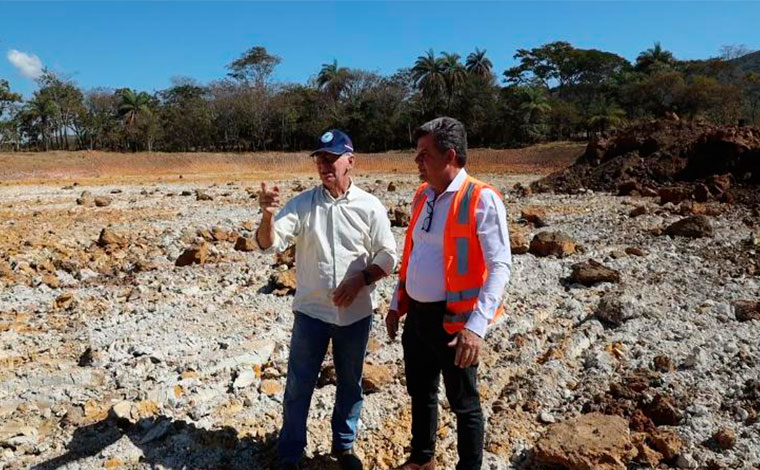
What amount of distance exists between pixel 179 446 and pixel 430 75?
45591mm

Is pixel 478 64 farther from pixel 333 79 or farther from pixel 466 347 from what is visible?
pixel 466 347

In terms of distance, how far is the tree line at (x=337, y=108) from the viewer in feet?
139

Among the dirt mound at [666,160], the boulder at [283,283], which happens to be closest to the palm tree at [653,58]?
the dirt mound at [666,160]

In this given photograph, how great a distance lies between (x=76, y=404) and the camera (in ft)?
13.3

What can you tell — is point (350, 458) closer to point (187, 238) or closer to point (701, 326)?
point (701, 326)

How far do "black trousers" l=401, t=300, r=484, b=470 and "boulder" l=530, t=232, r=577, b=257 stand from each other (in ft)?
18.9

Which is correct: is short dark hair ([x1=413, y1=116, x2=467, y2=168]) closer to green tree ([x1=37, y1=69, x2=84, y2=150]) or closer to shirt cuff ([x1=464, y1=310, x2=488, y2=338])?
shirt cuff ([x1=464, y1=310, x2=488, y2=338])

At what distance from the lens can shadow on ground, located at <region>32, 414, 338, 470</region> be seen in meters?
3.38

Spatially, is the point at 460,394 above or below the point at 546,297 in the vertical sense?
above

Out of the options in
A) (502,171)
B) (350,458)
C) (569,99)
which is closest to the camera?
(350,458)

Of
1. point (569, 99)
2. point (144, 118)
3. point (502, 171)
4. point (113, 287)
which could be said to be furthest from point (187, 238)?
point (569, 99)

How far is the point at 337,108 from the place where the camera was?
4628 cm

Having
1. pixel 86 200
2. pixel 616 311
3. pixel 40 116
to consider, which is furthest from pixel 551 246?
pixel 40 116

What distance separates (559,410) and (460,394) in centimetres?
172
